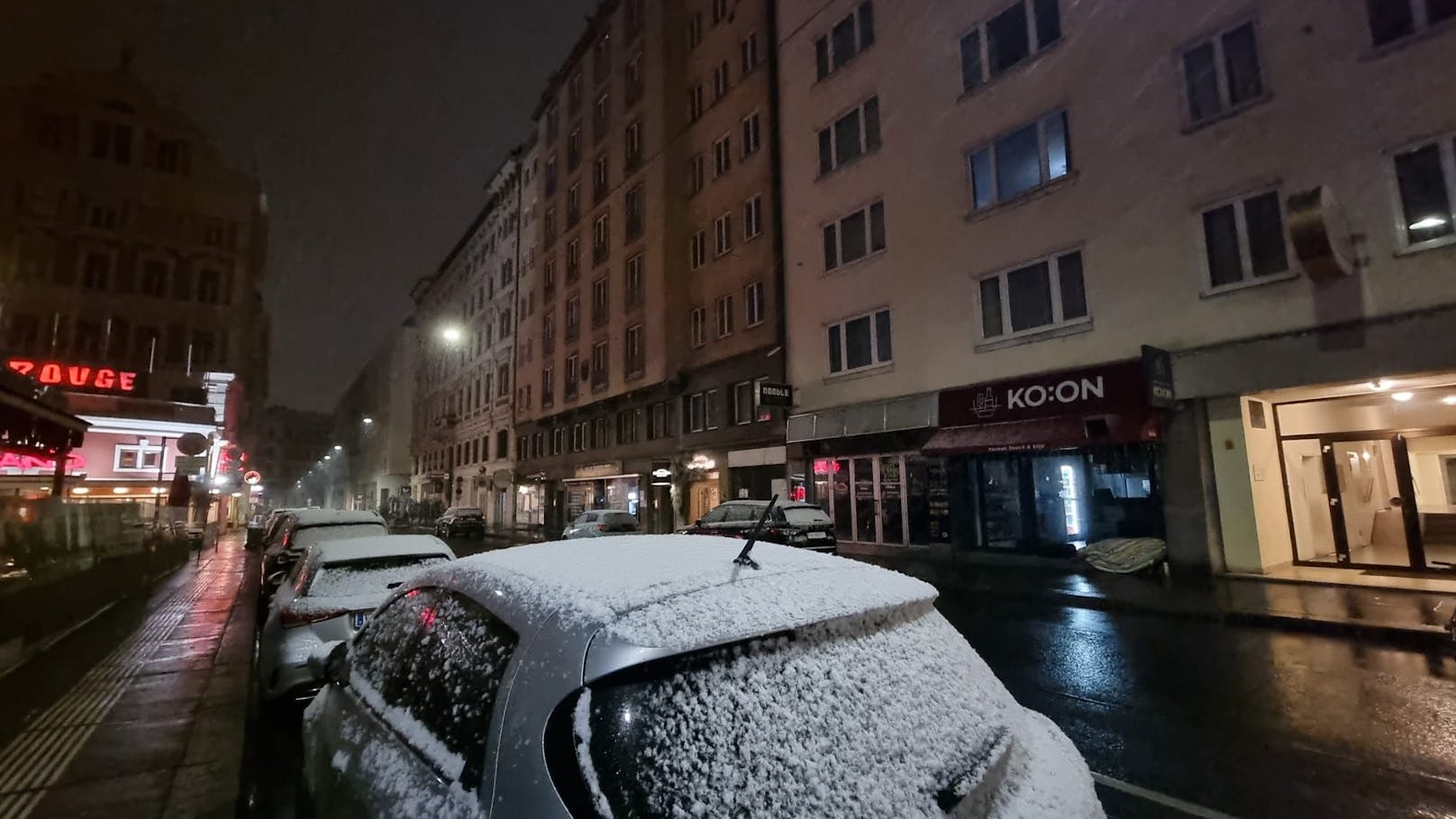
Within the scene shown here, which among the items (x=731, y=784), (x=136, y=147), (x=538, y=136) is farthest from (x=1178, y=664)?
(x=136, y=147)

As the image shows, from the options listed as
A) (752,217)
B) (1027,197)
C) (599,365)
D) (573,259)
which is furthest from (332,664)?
(573,259)

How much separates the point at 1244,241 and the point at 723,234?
17.6m

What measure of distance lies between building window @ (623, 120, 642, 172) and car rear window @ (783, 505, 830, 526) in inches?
851

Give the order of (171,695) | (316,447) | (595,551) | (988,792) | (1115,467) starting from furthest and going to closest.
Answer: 1. (316,447)
2. (1115,467)
3. (171,695)
4. (595,551)
5. (988,792)

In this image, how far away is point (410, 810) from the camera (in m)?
1.83

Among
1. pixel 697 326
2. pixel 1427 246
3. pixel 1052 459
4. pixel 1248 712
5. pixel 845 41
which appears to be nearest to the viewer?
pixel 1248 712

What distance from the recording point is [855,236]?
799 inches

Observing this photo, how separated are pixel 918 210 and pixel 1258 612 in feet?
41.2

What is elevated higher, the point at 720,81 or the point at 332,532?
the point at 720,81

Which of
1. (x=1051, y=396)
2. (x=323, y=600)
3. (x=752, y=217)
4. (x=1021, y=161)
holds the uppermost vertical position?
(x=752, y=217)

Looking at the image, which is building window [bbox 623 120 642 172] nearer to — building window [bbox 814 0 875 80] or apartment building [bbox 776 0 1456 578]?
building window [bbox 814 0 875 80]

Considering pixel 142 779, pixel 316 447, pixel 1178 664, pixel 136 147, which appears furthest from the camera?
pixel 316 447

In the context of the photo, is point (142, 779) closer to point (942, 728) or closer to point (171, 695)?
point (171, 695)

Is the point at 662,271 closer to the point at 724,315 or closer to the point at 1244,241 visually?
the point at 724,315
